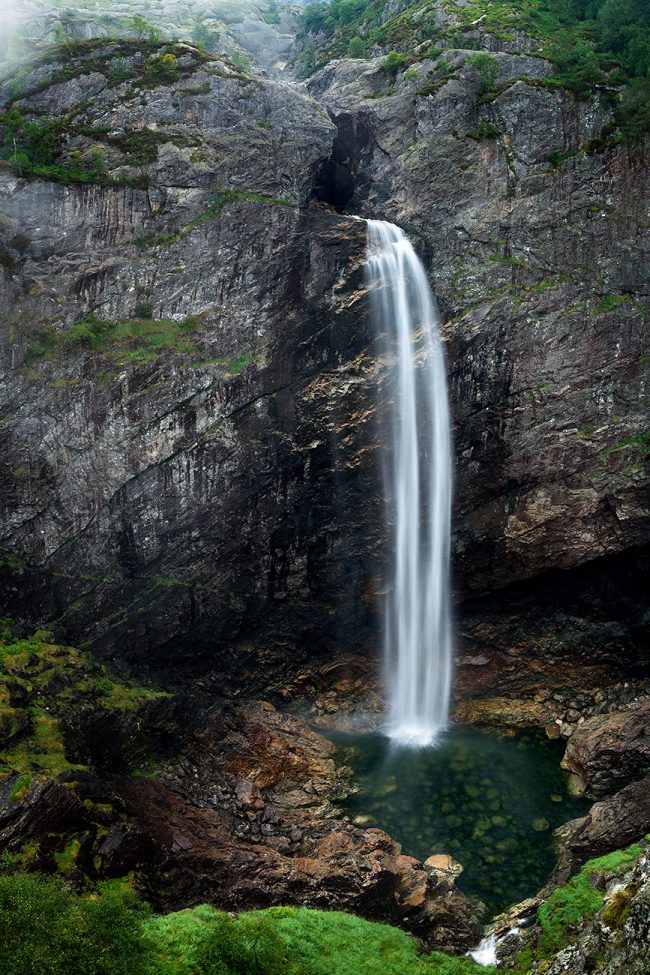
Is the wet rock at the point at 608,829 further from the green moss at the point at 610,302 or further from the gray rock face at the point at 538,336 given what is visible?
the green moss at the point at 610,302

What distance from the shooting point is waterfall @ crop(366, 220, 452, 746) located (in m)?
26.5

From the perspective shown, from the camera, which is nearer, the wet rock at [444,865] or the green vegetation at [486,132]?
the wet rock at [444,865]

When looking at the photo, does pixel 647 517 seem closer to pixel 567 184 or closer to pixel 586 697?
pixel 586 697

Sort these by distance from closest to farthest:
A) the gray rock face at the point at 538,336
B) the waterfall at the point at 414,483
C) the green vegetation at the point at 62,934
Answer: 1. the green vegetation at the point at 62,934
2. the gray rock face at the point at 538,336
3. the waterfall at the point at 414,483

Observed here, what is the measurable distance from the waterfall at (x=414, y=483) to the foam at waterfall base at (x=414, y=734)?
84mm

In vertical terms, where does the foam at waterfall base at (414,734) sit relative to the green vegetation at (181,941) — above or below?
above

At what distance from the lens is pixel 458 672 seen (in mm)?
27375

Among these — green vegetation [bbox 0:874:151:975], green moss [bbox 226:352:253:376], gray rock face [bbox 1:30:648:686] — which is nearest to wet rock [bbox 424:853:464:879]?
green vegetation [bbox 0:874:151:975]

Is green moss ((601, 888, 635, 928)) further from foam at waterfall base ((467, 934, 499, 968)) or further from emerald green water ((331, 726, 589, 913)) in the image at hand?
emerald green water ((331, 726, 589, 913))

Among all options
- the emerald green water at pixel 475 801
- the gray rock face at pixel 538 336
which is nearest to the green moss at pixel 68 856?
the emerald green water at pixel 475 801

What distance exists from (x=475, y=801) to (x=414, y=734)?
16.6ft

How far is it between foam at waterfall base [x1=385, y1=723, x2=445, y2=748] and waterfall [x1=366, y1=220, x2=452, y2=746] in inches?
3.3

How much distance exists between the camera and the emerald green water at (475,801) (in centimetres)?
1762

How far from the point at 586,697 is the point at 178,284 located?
24.8m
